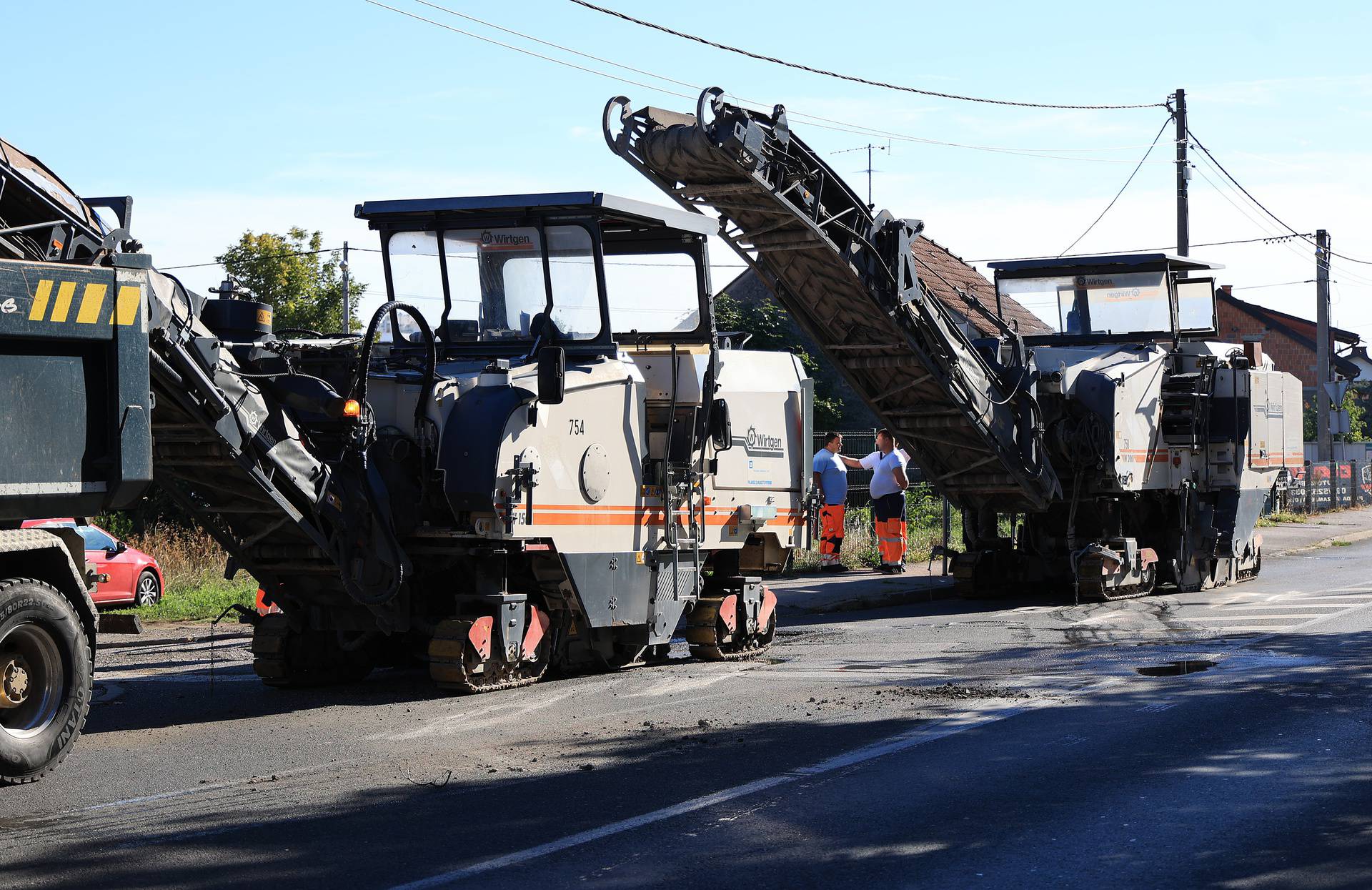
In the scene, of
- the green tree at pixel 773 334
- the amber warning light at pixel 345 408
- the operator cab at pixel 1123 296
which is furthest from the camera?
the green tree at pixel 773 334

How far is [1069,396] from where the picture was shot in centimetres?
1780

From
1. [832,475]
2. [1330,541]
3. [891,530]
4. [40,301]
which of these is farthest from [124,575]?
[1330,541]

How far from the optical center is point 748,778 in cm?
802

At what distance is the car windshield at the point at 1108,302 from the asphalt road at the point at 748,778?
690cm

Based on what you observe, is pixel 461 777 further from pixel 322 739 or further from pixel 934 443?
pixel 934 443

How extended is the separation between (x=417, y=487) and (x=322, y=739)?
211 cm

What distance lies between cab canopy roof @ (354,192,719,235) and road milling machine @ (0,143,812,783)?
2 centimetres

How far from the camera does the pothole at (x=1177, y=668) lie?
11.5 meters

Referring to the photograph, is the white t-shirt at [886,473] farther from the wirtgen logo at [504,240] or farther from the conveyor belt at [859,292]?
the wirtgen logo at [504,240]

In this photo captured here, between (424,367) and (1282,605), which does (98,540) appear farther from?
(1282,605)

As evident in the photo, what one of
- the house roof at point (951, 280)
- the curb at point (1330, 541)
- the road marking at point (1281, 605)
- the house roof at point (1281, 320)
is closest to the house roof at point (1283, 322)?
the house roof at point (1281, 320)

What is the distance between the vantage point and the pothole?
11.5 m

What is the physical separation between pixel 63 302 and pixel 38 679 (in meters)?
1.90

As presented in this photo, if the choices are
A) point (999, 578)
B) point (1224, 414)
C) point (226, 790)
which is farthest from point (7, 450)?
point (1224, 414)
